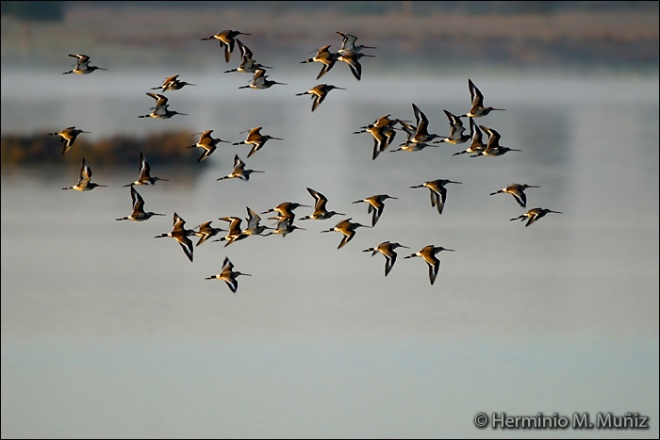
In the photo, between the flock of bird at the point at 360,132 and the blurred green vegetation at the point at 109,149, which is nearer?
the flock of bird at the point at 360,132

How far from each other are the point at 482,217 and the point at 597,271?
516cm

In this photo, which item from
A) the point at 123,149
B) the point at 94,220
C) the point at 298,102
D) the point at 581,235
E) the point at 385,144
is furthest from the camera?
the point at 298,102

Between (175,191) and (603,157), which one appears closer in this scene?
(175,191)

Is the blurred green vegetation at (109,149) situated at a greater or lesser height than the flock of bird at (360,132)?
greater

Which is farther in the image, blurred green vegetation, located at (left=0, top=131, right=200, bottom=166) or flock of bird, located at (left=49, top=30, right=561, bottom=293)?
blurred green vegetation, located at (left=0, top=131, right=200, bottom=166)

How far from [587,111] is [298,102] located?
41.5ft

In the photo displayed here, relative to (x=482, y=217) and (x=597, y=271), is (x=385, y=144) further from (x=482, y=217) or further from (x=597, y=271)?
(x=482, y=217)

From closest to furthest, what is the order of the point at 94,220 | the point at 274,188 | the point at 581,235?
the point at 581,235
the point at 94,220
the point at 274,188

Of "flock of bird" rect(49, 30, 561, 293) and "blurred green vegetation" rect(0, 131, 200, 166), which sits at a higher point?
"blurred green vegetation" rect(0, 131, 200, 166)

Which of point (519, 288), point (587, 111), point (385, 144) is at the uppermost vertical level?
point (587, 111)

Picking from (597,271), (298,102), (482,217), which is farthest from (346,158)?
(298,102)

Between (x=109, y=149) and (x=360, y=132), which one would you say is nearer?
(x=360, y=132)

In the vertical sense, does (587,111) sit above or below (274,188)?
above

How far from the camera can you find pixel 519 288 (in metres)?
24.2
